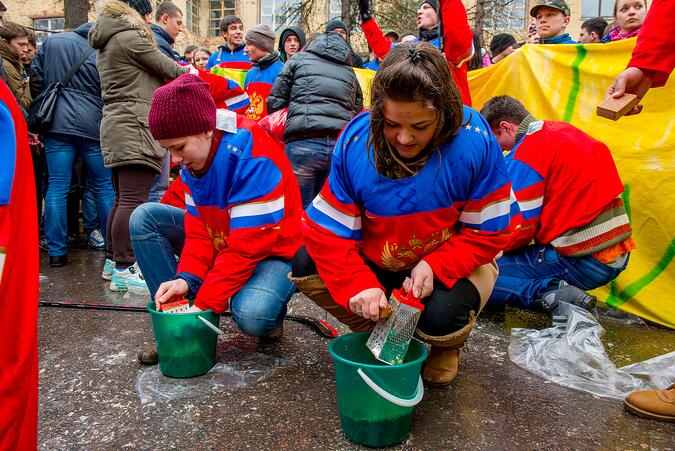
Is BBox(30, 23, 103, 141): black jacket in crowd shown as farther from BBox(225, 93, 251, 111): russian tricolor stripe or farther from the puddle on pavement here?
the puddle on pavement

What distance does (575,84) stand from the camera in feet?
12.8

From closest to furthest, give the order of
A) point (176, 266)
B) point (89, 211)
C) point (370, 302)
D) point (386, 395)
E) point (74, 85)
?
point (386, 395), point (370, 302), point (176, 266), point (74, 85), point (89, 211)

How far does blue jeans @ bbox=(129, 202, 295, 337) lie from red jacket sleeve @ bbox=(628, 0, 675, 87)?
5.29 feet

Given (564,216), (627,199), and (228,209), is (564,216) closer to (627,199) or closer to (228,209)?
(627,199)

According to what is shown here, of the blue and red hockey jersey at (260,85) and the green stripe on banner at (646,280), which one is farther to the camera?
the blue and red hockey jersey at (260,85)

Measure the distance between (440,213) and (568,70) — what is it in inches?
102

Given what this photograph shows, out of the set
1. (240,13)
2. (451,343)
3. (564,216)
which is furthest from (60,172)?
(240,13)

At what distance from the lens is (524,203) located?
119 inches

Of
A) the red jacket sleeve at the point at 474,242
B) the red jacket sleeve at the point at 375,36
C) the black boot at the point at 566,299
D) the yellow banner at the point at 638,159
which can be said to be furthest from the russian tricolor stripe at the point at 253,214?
the red jacket sleeve at the point at 375,36

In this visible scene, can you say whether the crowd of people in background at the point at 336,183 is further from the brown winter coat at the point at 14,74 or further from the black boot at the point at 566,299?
the brown winter coat at the point at 14,74

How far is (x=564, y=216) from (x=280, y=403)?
1.82 meters

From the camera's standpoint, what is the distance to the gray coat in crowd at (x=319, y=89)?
4.01 meters

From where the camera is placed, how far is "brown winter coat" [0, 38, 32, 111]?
4.61m

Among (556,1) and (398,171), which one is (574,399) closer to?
(398,171)
